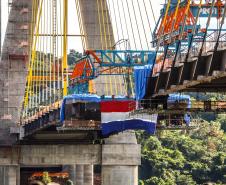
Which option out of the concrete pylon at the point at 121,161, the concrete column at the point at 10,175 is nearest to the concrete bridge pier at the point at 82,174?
the concrete column at the point at 10,175

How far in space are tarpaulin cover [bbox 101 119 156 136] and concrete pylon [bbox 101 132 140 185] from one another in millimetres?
13585

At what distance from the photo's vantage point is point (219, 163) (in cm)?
16738

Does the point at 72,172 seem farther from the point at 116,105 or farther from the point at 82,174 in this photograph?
the point at 116,105

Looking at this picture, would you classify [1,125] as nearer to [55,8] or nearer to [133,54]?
[55,8]

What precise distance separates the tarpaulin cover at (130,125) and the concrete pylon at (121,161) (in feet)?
44.6

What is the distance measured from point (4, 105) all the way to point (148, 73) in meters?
36.6

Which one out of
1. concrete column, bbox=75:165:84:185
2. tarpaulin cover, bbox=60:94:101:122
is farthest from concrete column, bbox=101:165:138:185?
concrete column, bbox=75:165:84:185

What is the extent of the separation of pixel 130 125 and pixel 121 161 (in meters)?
16.2

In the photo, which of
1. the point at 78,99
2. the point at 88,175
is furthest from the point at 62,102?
the point at 88,175

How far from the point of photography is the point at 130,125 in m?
77.3

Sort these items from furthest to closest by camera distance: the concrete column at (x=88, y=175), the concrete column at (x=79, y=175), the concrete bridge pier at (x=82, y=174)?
the concrete column at (x=79, y=175) < the concrete bridge pier at (x=82, y=174) < the concrete column at (x=88, y=175)

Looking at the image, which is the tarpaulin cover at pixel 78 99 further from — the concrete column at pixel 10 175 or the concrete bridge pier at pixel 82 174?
the concrete bridge pier at pixel 82 174

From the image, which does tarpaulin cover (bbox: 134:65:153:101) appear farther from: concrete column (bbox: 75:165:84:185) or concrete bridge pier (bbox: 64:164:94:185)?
concrete column (bbox: 75:165:84:185)

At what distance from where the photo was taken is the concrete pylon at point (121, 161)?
93.1 metres
